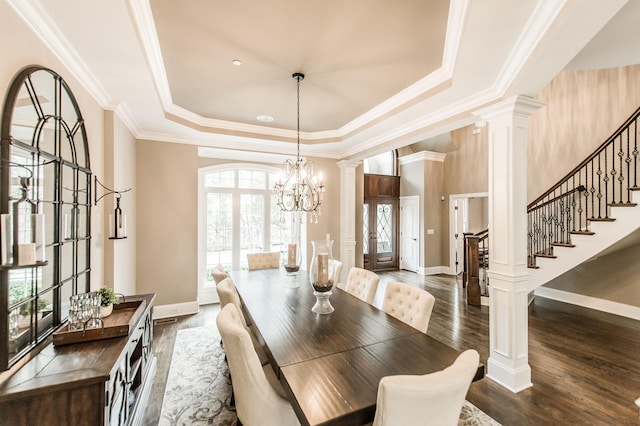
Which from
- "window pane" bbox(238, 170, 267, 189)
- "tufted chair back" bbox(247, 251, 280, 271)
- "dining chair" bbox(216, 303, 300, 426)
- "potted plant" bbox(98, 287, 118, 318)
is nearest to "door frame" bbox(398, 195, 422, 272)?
"window pane" bbox(238, 170, 267, 189)

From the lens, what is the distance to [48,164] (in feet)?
5.68

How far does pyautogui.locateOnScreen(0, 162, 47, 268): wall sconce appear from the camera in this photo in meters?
Result: 1.24

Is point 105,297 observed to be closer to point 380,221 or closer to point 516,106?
point 516,106

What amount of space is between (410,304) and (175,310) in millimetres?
3614

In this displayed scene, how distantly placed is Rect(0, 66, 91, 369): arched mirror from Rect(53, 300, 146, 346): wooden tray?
0.11m

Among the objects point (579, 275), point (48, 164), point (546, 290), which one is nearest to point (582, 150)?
point (579, 275)

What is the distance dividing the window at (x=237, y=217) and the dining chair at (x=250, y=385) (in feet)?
12.6

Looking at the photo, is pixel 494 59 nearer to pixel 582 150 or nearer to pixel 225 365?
pixel 225 365

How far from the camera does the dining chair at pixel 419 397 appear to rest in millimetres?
989

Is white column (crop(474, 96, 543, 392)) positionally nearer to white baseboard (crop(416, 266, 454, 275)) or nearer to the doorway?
white baseboard (crop(416, 266, 454, 275))

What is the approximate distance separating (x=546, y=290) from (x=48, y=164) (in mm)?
7106

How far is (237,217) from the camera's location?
5.25m

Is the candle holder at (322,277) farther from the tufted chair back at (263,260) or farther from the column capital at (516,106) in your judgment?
the tufted chair back at (263,260)

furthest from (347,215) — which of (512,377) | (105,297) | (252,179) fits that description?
(105,297)
